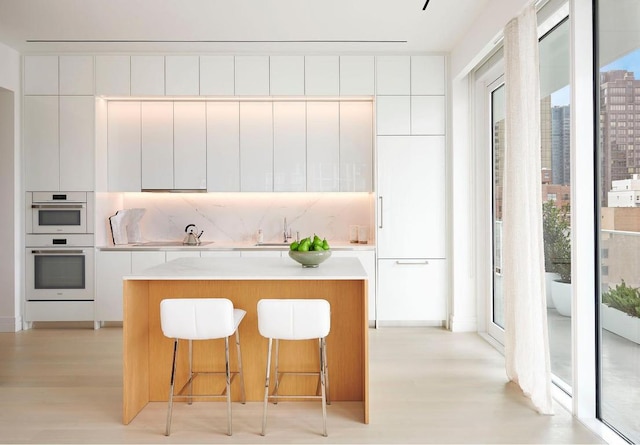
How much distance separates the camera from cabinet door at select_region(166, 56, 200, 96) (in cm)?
537

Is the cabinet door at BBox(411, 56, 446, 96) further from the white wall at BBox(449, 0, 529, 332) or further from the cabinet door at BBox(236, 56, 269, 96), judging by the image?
the cabinet door at BBox(236, 56, 269, 96)

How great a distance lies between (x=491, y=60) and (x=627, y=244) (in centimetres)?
273

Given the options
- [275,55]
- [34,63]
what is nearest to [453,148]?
[275,55]

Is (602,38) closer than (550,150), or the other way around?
(602,38)

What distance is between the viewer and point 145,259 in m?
5.34

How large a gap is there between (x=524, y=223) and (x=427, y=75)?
2682 millimetres

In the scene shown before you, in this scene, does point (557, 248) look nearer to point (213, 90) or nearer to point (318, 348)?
point (318, 348)

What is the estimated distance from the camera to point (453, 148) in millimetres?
5277

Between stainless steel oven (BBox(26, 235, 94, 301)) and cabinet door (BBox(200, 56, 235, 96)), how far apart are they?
2.06m

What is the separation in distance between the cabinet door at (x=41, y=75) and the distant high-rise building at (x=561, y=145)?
16.3 ft

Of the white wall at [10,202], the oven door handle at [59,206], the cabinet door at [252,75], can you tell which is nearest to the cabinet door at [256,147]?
the cabinet door at [252,75]

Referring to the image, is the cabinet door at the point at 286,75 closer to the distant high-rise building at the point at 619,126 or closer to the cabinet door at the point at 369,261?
the cabinet door at the point at 369,261

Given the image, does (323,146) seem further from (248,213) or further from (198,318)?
(198,318)

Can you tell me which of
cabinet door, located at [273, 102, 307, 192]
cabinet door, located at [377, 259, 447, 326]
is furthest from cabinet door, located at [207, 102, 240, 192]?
cabinet door, located at [377, 259, 447, 326]
